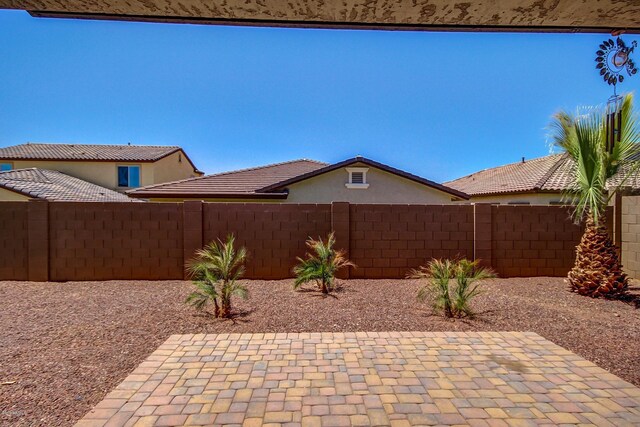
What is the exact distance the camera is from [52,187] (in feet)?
60.8

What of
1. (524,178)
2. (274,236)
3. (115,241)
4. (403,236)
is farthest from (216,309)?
(524,178)

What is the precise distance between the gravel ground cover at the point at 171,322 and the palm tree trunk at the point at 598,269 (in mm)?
368

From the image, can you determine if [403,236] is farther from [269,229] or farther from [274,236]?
[269,229]

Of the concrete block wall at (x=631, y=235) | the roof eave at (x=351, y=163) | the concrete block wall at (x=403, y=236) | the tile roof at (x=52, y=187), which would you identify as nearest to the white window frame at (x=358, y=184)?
the roof eave at (x=351, y=163)

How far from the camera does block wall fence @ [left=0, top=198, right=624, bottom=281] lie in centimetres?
856

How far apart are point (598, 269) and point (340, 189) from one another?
27.9ft

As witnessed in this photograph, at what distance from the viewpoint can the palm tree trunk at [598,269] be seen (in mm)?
7277

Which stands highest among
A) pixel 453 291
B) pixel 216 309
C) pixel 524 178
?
pixel 524 178

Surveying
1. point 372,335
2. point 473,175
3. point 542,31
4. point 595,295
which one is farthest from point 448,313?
point 473,175

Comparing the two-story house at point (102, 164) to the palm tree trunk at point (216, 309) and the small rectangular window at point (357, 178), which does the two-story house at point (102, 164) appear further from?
the palm tree trunk at point (216, 309)

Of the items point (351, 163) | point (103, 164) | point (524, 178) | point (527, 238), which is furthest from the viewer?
point (103, 164)

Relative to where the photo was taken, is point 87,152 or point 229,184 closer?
point 229,184

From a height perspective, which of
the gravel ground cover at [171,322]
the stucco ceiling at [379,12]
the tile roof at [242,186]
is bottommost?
the gravel ground cover at [171,322]

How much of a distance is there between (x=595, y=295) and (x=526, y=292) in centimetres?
127
